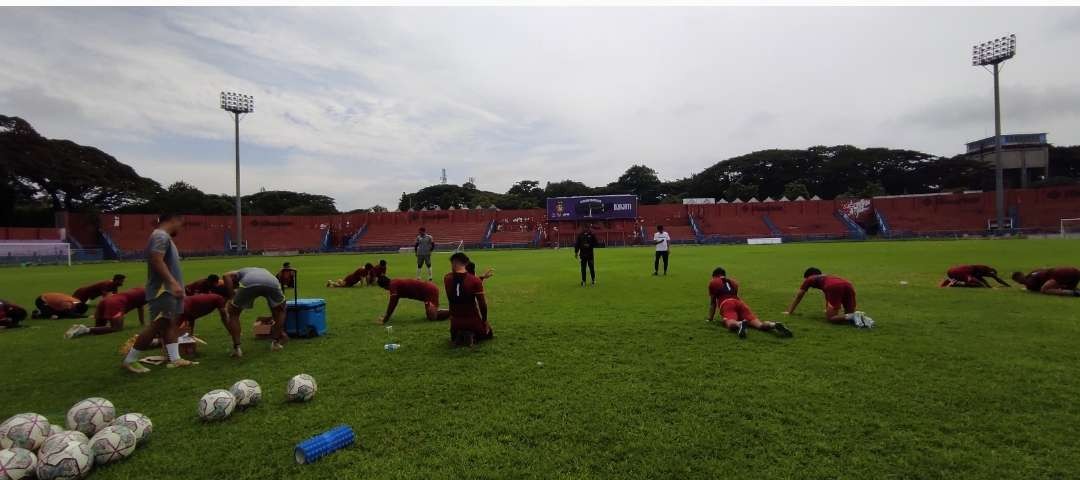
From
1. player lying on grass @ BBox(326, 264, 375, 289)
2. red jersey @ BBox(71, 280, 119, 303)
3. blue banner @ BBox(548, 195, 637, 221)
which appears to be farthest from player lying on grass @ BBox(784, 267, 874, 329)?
blue banner @ BBox(548, 195, 637, 221)

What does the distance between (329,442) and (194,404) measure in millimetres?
2196

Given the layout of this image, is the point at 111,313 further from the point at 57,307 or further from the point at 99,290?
the point at 99,290

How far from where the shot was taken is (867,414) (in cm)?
429

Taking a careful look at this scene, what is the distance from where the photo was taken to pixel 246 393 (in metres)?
4.80

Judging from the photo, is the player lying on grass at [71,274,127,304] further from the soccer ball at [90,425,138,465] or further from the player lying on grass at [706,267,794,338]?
the player lying on grass at [706,267,794,338]

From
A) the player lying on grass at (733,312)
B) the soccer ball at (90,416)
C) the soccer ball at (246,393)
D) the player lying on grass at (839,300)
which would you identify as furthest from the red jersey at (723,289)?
the soccer ball at (90,416)

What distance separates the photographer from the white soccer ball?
335 cm

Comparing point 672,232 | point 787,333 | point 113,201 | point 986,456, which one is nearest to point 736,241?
point 672,232

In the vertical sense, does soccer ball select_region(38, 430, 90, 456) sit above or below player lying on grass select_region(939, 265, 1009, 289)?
below

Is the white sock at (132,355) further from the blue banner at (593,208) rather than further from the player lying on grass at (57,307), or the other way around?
the blue banner at (593,208)

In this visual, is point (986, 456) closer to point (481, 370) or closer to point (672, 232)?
point (481, 370)

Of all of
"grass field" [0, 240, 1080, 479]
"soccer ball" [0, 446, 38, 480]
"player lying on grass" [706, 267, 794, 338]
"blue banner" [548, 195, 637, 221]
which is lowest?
"grass field" [0, 240, 1080, 479]

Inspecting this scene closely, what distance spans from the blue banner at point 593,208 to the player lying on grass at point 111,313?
50215mm

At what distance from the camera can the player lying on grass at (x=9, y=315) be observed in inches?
374
